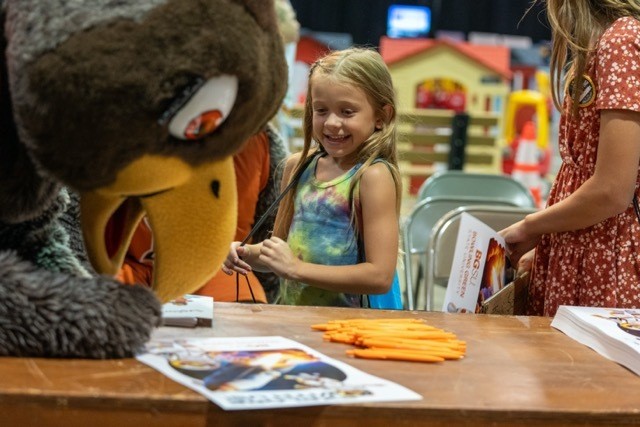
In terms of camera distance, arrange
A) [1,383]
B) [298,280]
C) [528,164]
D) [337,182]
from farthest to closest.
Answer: [528,164] < [337,182] < [298,280] < [1,383]

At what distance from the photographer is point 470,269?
164 centimetres

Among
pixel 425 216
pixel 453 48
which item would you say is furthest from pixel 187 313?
pixel 453 48

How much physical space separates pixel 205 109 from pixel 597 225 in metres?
1.05

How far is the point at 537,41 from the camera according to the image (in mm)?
8422

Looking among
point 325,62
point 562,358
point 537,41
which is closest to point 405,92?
point 537,41

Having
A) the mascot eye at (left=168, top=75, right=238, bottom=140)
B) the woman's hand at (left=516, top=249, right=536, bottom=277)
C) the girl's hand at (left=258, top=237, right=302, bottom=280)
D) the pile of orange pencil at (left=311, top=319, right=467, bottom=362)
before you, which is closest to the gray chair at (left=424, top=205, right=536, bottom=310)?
the woman's hand at (left=516, top=249, right=536, bottom=277)

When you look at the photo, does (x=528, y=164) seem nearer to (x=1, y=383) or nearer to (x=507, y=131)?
(x=507, y=131)

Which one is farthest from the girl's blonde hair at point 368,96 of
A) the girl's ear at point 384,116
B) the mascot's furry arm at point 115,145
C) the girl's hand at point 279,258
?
the mascot's furry arm at point 115,145

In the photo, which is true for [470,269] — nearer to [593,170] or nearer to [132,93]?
[593,170]

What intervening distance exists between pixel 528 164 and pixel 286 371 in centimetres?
514

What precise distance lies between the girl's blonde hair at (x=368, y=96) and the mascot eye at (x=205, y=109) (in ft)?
2.84

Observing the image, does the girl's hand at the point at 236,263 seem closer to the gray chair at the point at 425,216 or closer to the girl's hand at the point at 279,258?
the girl's hand at the point at 279,258

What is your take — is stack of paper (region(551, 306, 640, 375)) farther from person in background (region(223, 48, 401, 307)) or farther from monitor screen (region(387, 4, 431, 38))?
monitor screen (region(387, 4, 431, 38))

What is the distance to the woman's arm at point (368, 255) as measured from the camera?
1.68m
